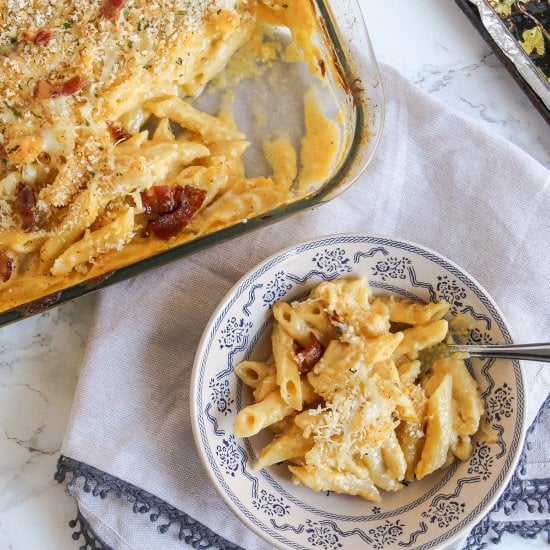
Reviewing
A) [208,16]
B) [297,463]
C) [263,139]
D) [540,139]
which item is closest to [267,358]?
[297,463]

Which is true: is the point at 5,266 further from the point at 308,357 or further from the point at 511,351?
the point at 511,351

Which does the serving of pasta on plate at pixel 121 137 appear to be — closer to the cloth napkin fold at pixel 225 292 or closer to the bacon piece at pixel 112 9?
the bacon piece at pixel 112 9

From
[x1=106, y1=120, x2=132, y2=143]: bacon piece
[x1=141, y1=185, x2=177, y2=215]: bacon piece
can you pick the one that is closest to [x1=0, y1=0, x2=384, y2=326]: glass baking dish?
[x1=141, y1=185, x2=177, y2=215]: bacon piece

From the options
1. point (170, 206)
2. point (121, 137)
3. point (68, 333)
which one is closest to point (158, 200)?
point (170, 206)

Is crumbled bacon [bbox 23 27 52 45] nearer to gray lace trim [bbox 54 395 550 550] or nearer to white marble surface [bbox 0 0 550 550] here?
white marble surface [bbox 0 0 550 550]

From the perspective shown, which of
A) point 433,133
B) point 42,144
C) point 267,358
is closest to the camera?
point 42,144

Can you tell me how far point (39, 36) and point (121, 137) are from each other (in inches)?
13.3

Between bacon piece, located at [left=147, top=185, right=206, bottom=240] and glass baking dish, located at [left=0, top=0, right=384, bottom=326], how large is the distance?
0.26 feet

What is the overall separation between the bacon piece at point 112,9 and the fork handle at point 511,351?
1243mm

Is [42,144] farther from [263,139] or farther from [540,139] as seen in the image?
[540,139]

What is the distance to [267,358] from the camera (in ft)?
6.76

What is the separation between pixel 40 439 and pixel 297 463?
2.40 feet

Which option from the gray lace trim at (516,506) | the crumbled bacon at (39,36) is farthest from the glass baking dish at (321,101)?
the gray lace trim at (516,506)

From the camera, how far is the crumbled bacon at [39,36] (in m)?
2.02
